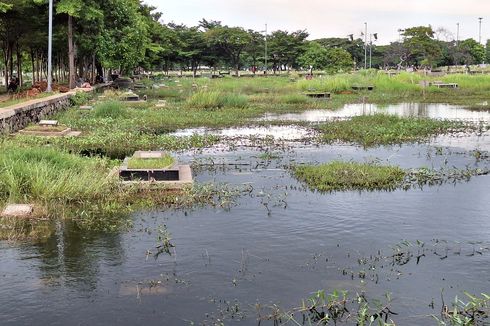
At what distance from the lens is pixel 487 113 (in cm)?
3297

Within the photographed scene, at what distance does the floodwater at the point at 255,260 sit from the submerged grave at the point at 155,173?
1337 mm

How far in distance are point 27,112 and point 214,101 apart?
470 inches

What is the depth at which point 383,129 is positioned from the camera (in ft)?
73.8

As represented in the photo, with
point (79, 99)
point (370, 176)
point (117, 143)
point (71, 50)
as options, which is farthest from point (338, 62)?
point (370, 176)

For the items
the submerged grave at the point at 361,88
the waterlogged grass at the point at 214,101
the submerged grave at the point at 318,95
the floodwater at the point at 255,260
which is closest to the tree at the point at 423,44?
the submerged grave at the point at 361,88

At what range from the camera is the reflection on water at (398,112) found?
2964 cm

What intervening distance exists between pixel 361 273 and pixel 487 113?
28.0 m

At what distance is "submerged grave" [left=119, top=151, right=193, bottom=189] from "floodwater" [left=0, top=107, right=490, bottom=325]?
4.39ft

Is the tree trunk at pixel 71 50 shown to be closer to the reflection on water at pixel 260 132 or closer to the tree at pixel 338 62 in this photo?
the reflection on water at pixel 260 132

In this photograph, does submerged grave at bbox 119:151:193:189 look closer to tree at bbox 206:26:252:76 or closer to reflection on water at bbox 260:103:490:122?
reflection on water at bbox 260:103:490:122

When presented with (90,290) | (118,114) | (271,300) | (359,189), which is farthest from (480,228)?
(118,114)

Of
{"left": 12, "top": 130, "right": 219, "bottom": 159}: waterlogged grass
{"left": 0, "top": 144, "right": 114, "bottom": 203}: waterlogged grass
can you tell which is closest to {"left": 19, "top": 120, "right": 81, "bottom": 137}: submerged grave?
{"left": 12, "top": 130, "right": 219, "bottom": 159}: waterlogged grass

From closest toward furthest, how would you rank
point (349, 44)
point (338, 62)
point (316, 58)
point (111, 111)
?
point (111, 111) < point (338, 62) < point (316, 58) < point (349, 44)

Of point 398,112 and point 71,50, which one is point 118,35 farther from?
point 398,112
